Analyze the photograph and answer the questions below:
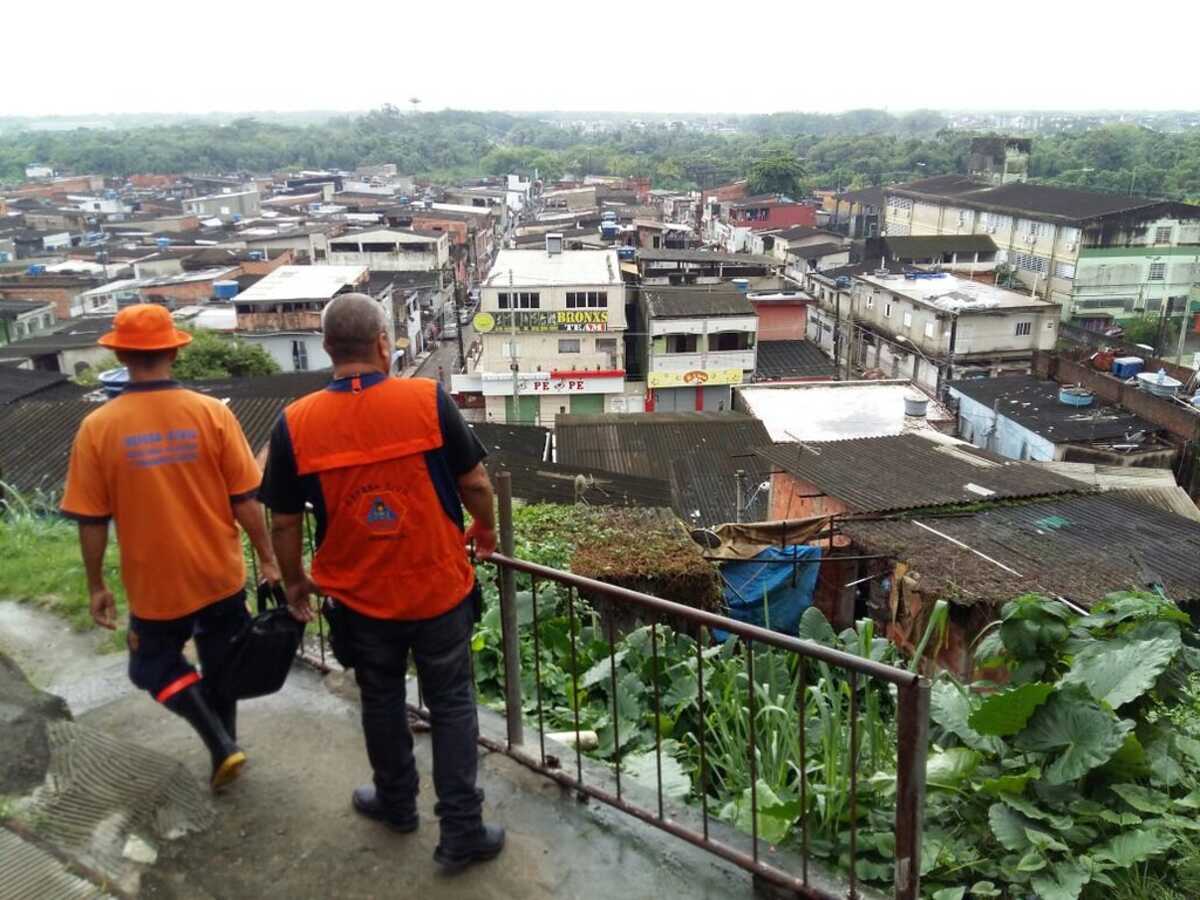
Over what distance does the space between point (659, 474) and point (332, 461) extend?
14849 millimetres

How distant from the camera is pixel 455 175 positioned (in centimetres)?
11756

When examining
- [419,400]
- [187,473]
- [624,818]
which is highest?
[419,400]

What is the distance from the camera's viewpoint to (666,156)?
417 feet

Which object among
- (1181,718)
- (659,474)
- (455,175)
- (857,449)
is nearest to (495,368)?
(659,474)

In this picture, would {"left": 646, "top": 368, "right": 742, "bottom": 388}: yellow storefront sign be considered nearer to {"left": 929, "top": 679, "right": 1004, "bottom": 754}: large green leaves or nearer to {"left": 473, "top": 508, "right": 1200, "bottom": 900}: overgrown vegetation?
{"left": 473, "top": 508, "right": 1200, "bottom": 900}: overgrown vegetation

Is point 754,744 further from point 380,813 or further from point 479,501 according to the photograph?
point 380,813

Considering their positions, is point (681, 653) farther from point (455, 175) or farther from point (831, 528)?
point (455, 175)

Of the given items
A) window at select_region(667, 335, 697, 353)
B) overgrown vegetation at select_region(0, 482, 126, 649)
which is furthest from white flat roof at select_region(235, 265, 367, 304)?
overgrown vegetation at select_region(0, 482, 126, 649)

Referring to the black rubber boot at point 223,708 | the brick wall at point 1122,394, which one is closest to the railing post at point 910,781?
the black rubber boot at point 223,708

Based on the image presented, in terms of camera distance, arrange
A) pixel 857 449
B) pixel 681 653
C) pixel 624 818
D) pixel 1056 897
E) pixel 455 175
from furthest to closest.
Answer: pixel 455 175 → pixel 857 449 → pixel 681 653 → pixel 624 818 → pixel 1056 897

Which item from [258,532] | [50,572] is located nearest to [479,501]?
[258,532]

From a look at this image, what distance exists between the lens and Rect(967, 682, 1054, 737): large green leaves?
2869 millimetres

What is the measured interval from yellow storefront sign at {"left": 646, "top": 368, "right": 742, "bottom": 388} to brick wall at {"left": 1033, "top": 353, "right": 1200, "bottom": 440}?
9465 millimetres

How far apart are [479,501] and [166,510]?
3.32 feet
